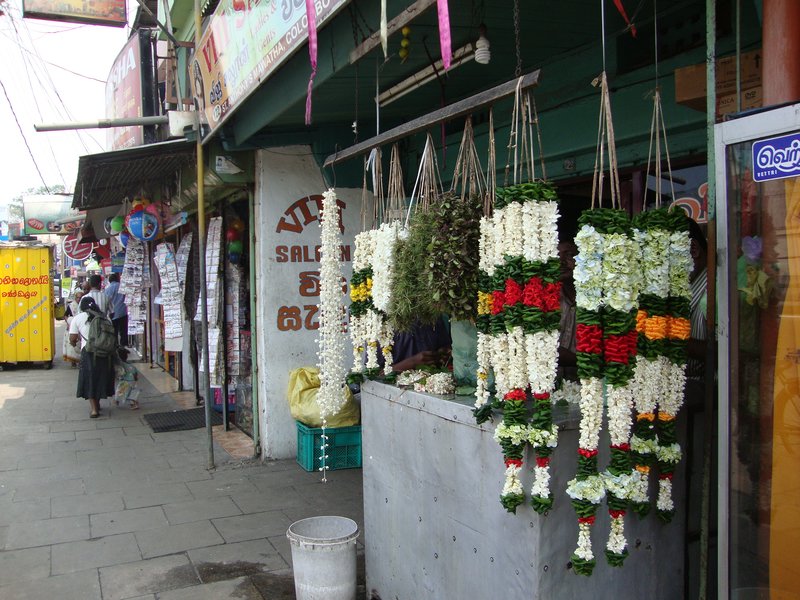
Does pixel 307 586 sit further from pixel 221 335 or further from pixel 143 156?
pixel 143 156

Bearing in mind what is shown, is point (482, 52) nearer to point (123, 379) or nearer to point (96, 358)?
point (96, 358)

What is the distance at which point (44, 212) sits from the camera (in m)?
16.7

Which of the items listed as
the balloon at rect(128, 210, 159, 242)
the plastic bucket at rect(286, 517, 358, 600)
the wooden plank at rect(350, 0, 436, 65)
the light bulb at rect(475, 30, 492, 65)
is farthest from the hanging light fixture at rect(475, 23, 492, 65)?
the balloon at rect(128, 210, 159, 242)

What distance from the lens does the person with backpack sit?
30.1 feet

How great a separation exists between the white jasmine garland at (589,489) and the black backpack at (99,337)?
8.09 m

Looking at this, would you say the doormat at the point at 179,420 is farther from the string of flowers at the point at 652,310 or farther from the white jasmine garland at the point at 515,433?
the string of flowers at the point at 652,310

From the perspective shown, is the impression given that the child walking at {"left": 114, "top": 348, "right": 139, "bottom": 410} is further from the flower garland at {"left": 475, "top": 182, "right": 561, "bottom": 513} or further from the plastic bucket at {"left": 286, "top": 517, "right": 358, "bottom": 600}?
the flower garland at {"left": 475, "top": 182, "right": 561, "bottom": 513}

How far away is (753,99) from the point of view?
3.30 m

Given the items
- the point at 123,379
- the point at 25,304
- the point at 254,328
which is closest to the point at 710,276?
the point at 254,328

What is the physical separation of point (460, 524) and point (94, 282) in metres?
9.92

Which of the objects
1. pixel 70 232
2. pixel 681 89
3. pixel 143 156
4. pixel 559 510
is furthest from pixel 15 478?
pixel 70 232

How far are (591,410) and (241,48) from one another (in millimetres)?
4724

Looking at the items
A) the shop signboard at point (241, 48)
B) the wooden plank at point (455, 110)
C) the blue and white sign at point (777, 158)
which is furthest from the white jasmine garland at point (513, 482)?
the shop signboard at point (241, 48)

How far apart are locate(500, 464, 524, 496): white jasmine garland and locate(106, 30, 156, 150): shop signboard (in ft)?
27.9
